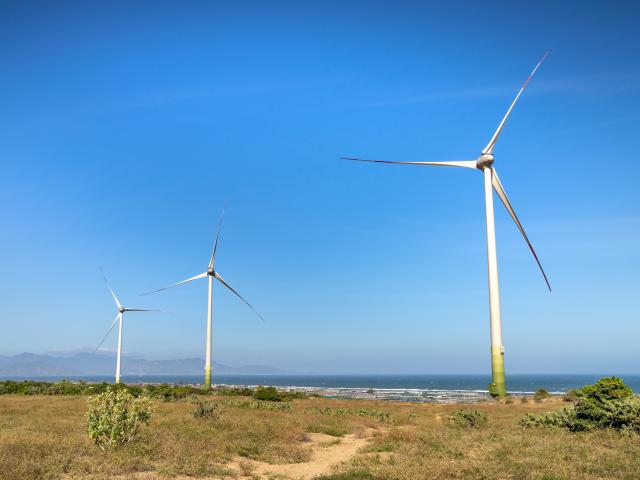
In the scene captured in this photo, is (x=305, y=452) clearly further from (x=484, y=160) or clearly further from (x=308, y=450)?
(x=484, y=160)

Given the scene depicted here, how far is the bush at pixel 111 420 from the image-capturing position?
2048 cm

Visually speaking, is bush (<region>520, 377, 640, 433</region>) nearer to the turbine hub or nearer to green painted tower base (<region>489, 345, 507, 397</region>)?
green painted tower base (<region>489, 345, 507, 397</region>)

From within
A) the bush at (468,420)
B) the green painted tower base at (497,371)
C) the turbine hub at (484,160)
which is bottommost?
the bush at (468,420)

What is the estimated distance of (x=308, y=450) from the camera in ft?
80.2

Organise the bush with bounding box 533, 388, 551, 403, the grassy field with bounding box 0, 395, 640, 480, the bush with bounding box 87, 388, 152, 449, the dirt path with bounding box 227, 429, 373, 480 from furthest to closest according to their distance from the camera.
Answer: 1. the bush with bounding box 533, 388, 551, 403
2. the bush with bounding box 87, 388, 152, 449
3. the dirt path with bounding box 227, 429, 373, 480
4. the grassy field with bounding box 0, 395, 640, 480

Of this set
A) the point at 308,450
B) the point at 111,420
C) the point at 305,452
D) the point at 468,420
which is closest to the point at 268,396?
the point at 468,420

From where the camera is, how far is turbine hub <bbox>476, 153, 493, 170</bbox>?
34000 mm

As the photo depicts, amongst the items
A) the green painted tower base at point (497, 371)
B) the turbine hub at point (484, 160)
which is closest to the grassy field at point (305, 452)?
the green painted tower base at point (497, 371)

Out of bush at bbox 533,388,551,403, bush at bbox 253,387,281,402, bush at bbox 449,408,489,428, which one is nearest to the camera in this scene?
bush at bbox 449,408,489,428

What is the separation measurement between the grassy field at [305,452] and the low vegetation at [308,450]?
0.04 m

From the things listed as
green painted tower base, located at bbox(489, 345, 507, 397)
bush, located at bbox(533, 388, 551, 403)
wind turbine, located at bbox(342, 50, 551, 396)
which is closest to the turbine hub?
wind turbine, located at bbox(342, 50, 551, 396)

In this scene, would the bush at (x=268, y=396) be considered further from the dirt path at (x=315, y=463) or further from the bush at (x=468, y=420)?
the dirt path at (x=315, y=463)

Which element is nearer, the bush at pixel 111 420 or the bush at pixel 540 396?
the bush at pixel 111 420

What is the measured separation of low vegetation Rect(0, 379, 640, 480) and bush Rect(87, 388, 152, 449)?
0.46 metres
